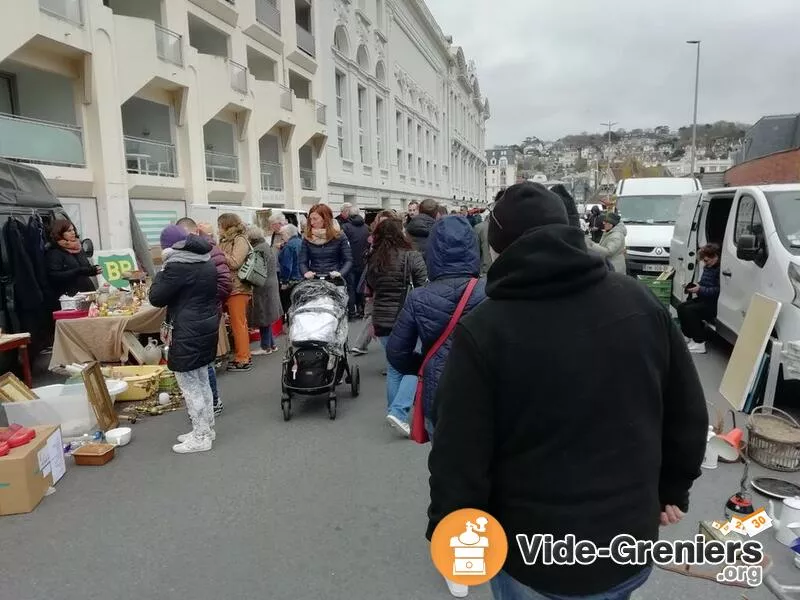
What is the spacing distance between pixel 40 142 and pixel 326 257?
790 cm

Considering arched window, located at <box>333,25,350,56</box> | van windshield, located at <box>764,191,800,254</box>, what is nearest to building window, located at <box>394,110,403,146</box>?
arched window, located at <box>333,25,350,56</box>

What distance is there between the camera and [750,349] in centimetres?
527

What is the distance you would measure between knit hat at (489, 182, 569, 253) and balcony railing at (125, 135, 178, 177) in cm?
1437

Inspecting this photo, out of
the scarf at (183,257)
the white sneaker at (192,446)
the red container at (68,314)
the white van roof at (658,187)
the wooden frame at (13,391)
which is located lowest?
the white sneaker at (192,446)

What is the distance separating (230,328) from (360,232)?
3077mm

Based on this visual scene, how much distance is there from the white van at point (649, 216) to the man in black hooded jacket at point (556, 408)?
37.1 ft

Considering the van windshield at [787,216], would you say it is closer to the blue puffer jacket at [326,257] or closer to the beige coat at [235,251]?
the blue puffer jacket at [326,257]

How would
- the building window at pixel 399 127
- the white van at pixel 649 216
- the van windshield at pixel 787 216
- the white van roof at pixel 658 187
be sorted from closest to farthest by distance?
the van windshield at pixel 787 216
the white van at pixel 649 216
the white van roof at pixel 658 187
the building window at pixel 399 127

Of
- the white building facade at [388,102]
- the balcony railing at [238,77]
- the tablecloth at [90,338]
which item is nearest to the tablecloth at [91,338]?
the tablecloth at [90,338]

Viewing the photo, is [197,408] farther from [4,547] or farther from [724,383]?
[724,383]

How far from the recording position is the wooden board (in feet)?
16.6

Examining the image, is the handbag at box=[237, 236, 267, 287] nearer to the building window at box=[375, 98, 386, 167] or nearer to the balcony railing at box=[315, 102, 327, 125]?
the balcony railing at box=[315, 102, 327, 125]

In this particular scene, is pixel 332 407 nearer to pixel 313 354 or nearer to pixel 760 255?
pixel 313 354

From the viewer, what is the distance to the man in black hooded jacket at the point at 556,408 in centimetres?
148
